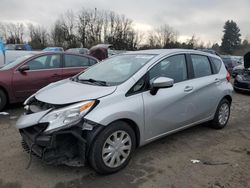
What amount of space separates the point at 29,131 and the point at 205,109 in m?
3.12

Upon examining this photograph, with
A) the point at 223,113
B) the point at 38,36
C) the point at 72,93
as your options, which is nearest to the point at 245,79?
the point at 223,113

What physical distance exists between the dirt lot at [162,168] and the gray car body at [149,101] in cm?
34

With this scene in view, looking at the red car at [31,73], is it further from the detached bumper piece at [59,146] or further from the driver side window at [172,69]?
the driver side window at [172,69]

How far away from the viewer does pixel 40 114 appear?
11.7 feet

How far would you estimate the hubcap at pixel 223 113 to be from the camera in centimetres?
571

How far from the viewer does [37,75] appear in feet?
23.5

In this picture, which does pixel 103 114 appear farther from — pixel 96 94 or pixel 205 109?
pixel 205 109

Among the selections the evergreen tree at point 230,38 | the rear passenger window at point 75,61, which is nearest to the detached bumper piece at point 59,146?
the rear passenger window at point 75,61

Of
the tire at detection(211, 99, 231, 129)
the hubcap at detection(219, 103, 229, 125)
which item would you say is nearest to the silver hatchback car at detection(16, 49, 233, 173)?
the tire at detection(211, 99, 231, 129)

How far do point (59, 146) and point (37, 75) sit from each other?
413cm

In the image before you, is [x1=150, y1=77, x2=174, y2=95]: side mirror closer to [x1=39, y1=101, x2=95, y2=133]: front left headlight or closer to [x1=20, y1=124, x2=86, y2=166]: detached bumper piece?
[x1=39, y1=101, x2=95, y2=133]: front left headlight

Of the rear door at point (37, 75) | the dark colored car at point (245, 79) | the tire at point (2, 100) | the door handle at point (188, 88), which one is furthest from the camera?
the dark colored car at point (245, 79)

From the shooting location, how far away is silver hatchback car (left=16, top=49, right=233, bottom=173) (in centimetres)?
342

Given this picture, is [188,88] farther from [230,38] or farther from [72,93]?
[230,38]
